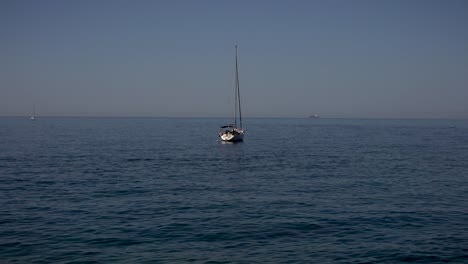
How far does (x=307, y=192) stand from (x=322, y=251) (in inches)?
596

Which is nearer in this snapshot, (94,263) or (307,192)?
(94,263)

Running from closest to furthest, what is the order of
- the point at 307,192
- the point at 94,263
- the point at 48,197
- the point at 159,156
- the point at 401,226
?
1. the point at 94,263
2. the point at 401,226
3. the point at 48,197
4. the point at 307,192
5. the point at 159,156

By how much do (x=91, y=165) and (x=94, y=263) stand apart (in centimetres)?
3451

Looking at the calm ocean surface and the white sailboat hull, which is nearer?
the calm ocean surface

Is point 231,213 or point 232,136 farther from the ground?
point 232,136

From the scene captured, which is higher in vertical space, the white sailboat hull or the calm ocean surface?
the white sailboat hull

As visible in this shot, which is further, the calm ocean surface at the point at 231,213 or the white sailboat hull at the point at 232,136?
the white sailboat hull at the point at 232,136

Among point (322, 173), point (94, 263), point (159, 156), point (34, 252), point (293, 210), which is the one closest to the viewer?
point (94, 263)

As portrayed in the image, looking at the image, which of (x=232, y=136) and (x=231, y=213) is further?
(x=232, y=136)

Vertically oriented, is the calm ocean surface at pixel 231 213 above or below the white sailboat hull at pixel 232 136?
below

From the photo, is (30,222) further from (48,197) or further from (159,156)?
(159,156)

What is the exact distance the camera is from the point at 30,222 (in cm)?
2556

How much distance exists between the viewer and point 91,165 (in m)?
51.3

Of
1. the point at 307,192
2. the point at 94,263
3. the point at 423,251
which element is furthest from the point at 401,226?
the point at 94,263
